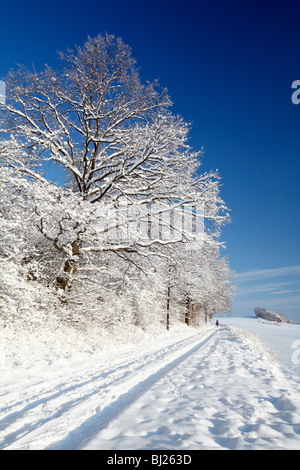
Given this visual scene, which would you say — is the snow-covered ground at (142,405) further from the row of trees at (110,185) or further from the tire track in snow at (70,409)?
the row of trees at (110,185)

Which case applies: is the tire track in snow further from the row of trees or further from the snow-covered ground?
the row of trees

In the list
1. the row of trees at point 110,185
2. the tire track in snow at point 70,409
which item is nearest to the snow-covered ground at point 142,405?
the tire track in snow at point 70,409

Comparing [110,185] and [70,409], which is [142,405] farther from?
[110,185]

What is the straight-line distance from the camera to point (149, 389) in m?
4.27

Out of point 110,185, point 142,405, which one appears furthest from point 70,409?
point 110,185

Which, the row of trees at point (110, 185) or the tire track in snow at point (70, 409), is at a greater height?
the row of trees at point (110, 185)

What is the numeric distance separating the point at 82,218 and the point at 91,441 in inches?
254

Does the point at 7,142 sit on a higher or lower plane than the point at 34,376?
higher

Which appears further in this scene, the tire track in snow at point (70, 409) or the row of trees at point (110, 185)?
the row of trees at point (110, 185)

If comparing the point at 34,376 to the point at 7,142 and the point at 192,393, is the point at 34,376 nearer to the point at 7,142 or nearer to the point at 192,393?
the point at 192,393

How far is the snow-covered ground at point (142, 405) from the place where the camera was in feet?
8.25

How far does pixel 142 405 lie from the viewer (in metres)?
3.50

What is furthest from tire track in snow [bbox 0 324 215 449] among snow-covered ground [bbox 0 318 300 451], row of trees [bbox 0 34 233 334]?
row of trees [bbox 0 34 233 334]
